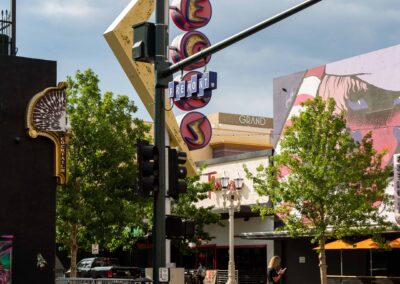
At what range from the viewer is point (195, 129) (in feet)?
96.7

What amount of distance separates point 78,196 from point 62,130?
1055 cm

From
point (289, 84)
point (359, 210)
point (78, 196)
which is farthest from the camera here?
point (289, 84)

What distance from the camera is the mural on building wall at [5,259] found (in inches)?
832

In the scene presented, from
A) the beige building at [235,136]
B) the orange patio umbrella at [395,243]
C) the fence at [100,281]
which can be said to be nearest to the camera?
the fence at [100,281]

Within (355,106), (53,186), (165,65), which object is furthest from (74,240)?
(165,65)

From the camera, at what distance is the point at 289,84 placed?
133ft

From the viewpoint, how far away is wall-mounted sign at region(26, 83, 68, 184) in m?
22.2

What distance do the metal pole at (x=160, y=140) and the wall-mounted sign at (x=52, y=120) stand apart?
6267mm

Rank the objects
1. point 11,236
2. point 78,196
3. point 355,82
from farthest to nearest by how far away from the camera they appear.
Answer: point 355,82, point 78,196, point 11,236

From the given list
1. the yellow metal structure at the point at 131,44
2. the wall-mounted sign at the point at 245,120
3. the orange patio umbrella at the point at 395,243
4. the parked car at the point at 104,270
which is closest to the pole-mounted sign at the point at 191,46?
the yellow metal structure at the point at 131,44

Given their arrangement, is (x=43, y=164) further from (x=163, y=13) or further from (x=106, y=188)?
→ (x=106, y=188)

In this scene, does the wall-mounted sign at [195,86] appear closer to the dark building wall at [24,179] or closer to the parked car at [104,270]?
the dark building wall at [24,179]

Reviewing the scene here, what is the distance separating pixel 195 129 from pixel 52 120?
25.9 feet

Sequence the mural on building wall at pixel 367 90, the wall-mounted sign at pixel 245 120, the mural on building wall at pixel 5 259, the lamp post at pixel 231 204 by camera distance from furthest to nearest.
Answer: the wall-mounted sign at pixel 245 120, the lamp post at pixel 231 204, the mural on building wall at pixel 367 90, the mural on building wall at pixel 5 259
